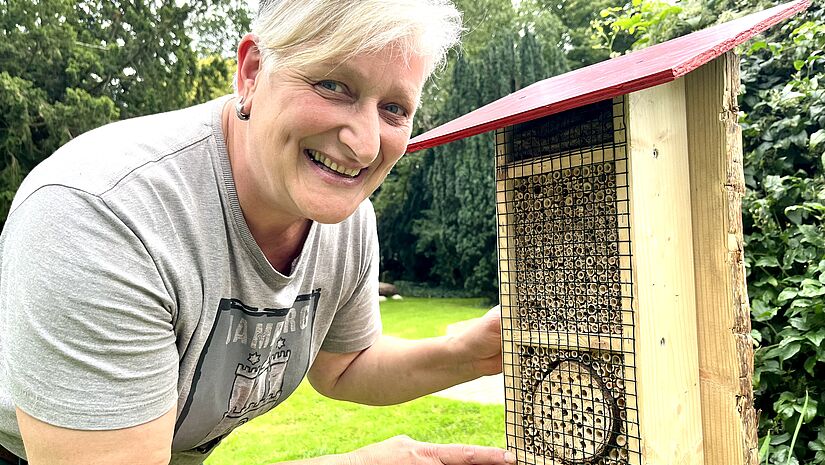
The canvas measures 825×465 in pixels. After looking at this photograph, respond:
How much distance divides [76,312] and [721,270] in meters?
1.27

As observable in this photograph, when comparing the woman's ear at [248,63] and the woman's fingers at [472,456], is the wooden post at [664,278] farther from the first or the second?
the woman's ear at [248,63]

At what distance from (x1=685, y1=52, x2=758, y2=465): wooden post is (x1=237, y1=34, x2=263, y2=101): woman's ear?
→ 96 cm

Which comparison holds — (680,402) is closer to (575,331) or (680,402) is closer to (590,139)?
(575,331)

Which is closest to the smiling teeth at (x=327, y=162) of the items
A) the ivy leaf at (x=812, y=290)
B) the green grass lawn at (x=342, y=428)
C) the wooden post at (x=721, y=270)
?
the wooden post at (x=721, y=270)

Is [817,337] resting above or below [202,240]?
below

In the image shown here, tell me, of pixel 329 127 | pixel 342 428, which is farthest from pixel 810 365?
pixel 342 428

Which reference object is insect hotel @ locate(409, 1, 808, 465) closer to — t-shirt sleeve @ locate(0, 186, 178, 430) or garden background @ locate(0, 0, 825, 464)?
garden background @ locate(0, 0, 825, 464)

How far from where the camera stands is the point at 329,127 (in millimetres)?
1224

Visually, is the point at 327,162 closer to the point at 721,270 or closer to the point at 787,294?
the point at 721,270

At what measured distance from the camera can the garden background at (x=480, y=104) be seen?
235cm

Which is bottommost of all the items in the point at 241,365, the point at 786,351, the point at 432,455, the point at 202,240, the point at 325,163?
the point at 432,455

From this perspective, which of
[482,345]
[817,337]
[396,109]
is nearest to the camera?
[396,109]

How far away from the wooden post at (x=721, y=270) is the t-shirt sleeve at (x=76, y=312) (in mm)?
1150

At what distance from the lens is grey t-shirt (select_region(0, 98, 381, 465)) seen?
1090mm
